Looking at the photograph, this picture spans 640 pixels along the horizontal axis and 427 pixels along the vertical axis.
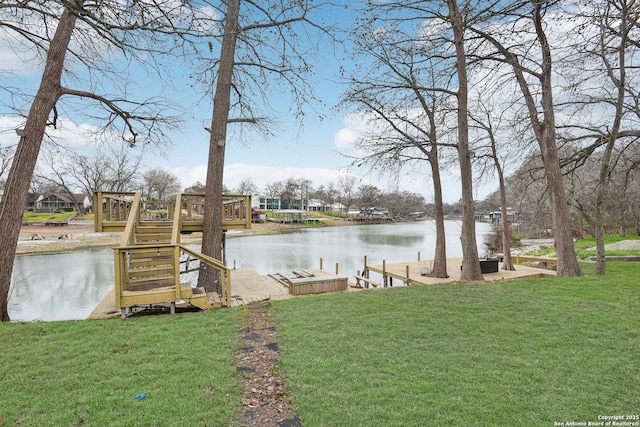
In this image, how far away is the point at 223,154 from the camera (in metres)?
7.72

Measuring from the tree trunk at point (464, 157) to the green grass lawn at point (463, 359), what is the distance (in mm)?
2897

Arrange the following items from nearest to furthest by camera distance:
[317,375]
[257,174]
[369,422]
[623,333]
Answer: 1. [369,422]
2. [317,375]
3. [623,333]
4. [257,174]

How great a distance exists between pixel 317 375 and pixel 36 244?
2796 cm

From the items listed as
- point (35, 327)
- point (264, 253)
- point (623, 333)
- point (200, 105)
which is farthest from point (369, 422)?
point (264, 253)

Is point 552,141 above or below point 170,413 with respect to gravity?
above

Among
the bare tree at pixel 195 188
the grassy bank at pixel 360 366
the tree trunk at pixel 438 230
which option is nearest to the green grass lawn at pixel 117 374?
the grassy bank at pixel 360 366

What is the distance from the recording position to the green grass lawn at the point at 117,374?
2373 millimetres

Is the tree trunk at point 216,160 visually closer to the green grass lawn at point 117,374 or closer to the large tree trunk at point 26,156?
the large tree trunk at point 26,156

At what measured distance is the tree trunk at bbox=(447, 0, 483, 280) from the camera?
821 cm

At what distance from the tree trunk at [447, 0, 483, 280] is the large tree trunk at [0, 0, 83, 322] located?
810 cm

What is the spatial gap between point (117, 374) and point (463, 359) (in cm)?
332

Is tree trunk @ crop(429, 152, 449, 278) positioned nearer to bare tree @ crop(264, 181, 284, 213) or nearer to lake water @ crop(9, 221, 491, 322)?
lake water @ crop(9, 221, 491, 322)

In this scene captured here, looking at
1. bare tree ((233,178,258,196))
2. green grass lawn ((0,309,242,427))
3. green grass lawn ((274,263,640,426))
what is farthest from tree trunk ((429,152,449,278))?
bare tree ((233,178,258,196))

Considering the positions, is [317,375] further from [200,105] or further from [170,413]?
[200,105]
